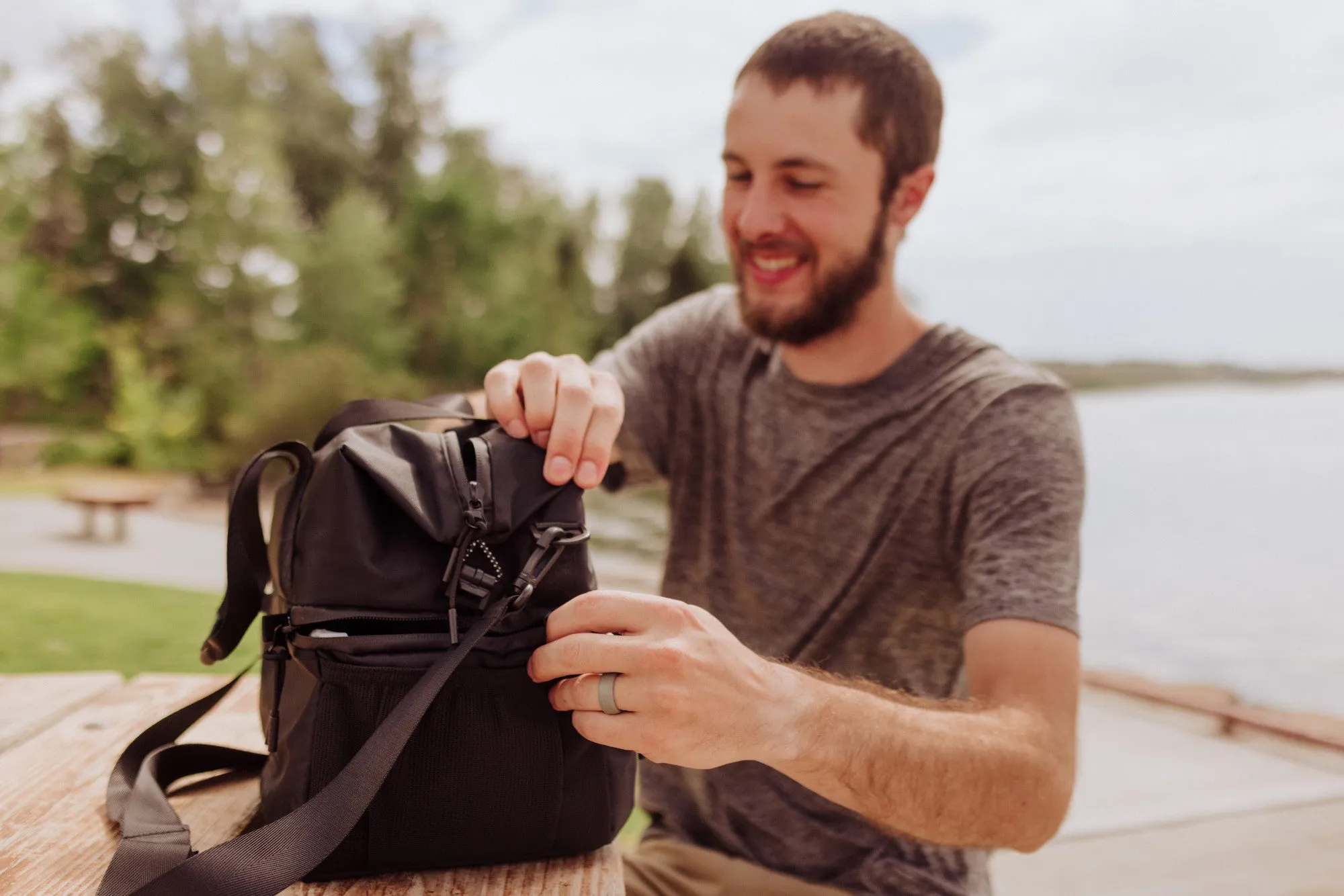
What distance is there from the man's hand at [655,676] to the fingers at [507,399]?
22cm

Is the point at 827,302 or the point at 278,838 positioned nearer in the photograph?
the point at 278,838

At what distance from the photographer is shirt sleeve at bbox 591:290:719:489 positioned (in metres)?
1.70

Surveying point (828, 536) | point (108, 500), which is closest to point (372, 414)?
point (828, 536)

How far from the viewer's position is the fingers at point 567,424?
93 cm

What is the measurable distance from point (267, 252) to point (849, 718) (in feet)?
50.4

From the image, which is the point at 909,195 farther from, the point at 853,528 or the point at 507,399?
the point at 507,399

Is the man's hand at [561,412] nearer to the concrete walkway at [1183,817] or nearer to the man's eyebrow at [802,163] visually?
A: the man's eyebrow at [802,163]

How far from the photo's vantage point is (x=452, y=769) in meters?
0.84

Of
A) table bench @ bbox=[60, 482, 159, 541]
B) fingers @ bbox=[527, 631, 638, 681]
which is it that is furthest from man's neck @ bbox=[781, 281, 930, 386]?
table bench @ bbox=[60, 482, 159, 541]

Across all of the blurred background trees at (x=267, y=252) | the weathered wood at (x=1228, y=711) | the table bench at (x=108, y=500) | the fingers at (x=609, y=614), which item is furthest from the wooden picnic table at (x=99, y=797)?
the blurred background trees at (x=267, y=252)

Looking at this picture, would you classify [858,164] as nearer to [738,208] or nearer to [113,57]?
[738,208]

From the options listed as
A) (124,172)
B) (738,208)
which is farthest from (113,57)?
(738,208)

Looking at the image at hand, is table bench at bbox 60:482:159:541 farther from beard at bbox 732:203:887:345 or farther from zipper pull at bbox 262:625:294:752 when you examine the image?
zipper pull at bbox 262:625:294:752

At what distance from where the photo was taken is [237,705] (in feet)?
4.16
